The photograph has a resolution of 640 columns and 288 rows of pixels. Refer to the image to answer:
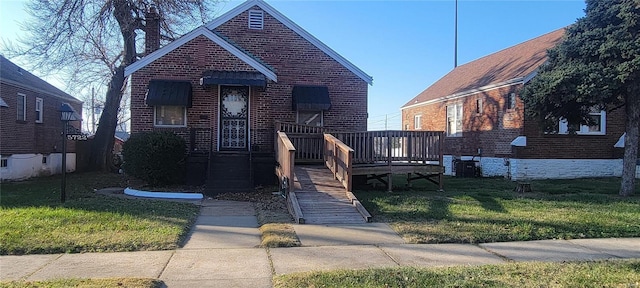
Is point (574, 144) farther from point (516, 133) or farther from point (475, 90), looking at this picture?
point (475, 90)

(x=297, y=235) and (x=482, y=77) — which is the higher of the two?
(x=482, y=77)

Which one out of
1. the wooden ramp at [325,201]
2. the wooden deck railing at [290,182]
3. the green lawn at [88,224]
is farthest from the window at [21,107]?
the wooden ramp at [325,201]

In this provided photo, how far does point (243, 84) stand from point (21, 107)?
1081 cm

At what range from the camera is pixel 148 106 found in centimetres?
1484

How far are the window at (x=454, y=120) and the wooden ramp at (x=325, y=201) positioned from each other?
441 inches

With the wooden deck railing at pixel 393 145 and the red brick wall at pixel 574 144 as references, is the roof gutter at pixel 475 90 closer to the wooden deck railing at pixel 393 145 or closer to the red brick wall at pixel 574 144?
the red brick wall at pixel 574 144

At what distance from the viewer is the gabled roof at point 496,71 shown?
55.9 feet

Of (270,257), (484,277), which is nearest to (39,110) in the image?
(270,257)

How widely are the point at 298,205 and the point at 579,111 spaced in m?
8.82

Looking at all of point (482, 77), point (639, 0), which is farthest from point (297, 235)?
point (482, 77)

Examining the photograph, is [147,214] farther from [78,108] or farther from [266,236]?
[78,108]

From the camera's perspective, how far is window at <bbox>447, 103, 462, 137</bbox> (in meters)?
21.2

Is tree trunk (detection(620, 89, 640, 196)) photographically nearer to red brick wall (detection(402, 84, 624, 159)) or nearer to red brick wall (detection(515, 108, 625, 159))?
red brick wall (detection(402, 84, 624, 159))

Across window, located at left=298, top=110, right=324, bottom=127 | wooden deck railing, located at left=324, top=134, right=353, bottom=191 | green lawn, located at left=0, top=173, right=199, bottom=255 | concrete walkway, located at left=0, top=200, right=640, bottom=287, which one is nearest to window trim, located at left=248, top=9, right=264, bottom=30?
window, located at left=298, top=110, right=324, bottom=127
